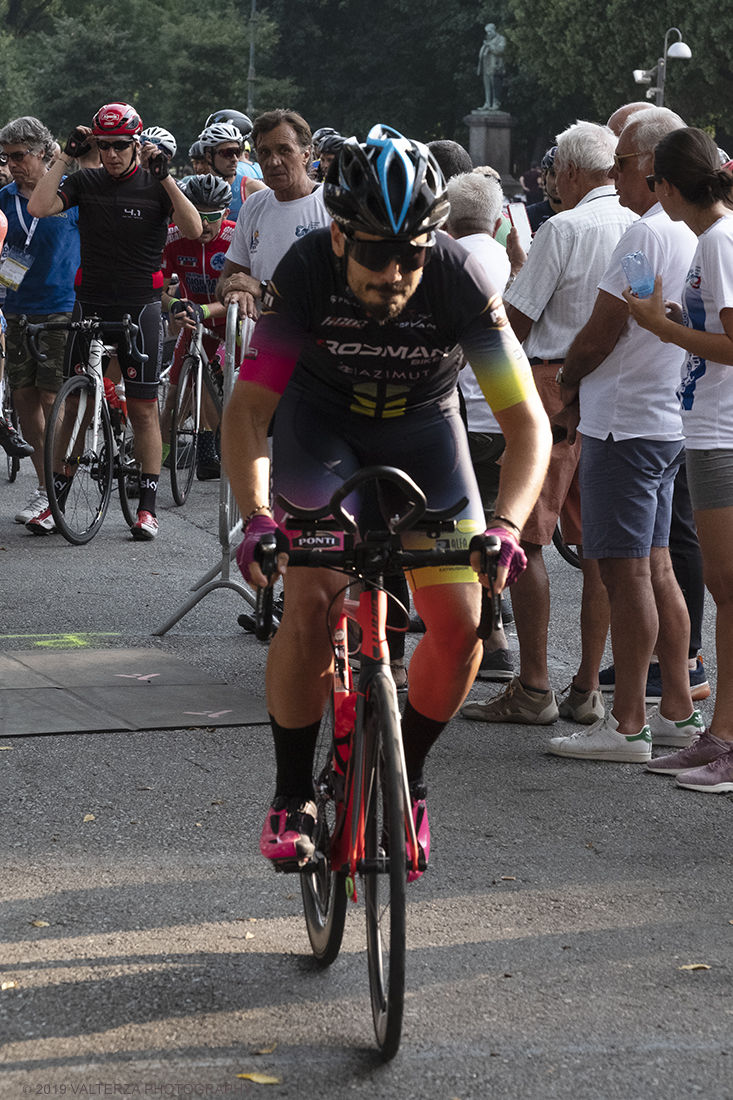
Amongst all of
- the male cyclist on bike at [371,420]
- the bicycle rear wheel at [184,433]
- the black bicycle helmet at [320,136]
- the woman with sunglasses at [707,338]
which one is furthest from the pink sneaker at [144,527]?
the male cyclist on bike at [371,420]

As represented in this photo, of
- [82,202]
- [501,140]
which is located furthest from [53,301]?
[501,140]

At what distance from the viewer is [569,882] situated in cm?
422

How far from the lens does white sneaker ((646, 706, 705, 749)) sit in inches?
222

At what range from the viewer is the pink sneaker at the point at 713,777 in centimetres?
507

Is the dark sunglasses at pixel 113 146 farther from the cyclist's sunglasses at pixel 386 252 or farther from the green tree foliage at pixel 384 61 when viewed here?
the green tree foliage at pixel 384 61

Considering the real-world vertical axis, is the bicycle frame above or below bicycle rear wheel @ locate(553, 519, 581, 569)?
above

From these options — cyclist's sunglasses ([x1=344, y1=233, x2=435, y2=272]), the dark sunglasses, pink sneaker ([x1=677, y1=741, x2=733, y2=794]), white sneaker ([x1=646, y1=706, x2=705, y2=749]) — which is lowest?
white sneaker ([x1=646, y1=706, x2=705, y2=749])

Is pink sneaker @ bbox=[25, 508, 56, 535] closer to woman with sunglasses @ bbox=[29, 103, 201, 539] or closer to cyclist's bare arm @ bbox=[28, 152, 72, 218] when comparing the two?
woman with sunglasses @ bbox=[29, 103, 201, 539]

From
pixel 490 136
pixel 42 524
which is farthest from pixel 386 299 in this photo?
pixel 490 136

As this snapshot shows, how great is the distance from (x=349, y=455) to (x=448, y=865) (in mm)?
1404

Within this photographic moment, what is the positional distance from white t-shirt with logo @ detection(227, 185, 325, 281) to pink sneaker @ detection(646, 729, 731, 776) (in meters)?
3.22

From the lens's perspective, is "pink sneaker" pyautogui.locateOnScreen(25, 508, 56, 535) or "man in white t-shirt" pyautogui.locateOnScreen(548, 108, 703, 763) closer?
"man in white t-shirt" pyautogui.locateOnScreen(548, 108, 703, 763)

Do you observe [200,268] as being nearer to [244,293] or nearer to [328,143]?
[328,143]

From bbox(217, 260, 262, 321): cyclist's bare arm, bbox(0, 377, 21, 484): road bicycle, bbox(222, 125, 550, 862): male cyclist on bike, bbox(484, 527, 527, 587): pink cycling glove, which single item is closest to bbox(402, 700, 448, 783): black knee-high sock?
bbox(222, 125, 550, 862): male cyclist on bike
